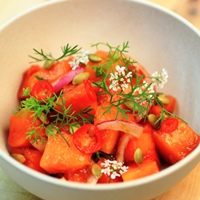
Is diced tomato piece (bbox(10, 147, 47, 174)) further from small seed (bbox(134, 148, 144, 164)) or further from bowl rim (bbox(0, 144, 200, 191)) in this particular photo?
small seed (bbox(134, 148, 144, 164))

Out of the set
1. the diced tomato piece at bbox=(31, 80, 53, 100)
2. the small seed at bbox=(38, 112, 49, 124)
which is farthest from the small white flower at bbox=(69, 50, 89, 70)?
the small seed at bbox=(38, 112, 49, 124)

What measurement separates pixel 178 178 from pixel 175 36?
0.78m

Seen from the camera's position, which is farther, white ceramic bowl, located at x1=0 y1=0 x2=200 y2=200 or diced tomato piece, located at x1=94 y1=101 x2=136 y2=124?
white ceramic bowl, located at x1=0 y1=0 x2=200 y2=200

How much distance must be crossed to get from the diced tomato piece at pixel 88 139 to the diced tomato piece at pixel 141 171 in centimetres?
14

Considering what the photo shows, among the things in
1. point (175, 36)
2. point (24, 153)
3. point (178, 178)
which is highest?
point (175, 36)

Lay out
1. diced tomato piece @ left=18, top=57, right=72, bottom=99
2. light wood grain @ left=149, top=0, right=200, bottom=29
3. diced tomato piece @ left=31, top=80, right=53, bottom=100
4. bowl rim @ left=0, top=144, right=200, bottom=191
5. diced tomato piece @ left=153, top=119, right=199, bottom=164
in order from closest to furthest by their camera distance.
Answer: bowl rim @ left=0, top=144, right=200, bottom=191 < diced tomato piece @ left=153, top=119, right=199, bottom=164 < diced tomato piece @ left=31, top=80, right=53, bottom=100 < diced tomato piece @ left=18, top=57, right=72, bottom=99 < light wood grain @ left=149, top=0, right=200, bottom=29

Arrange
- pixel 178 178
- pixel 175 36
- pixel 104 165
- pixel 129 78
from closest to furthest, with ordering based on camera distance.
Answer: pixel 178 178 < pixel 104 165 < pixel 129 78 < pixel 175 36

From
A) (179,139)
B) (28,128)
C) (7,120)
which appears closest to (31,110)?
(28,128)

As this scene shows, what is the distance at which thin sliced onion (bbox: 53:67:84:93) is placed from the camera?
1656 millimetres

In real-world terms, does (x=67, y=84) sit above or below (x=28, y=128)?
above

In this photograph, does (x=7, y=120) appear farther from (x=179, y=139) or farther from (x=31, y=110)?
(x=179, y=139)

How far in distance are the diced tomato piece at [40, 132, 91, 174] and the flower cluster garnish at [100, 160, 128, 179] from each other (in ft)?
Answer: 0.20

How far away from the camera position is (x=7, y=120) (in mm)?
1676

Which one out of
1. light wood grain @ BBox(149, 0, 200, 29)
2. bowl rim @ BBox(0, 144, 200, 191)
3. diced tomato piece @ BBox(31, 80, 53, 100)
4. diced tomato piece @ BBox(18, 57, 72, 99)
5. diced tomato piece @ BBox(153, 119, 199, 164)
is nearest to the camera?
bowl rim @ BBox(0, 144, 200, 191)
